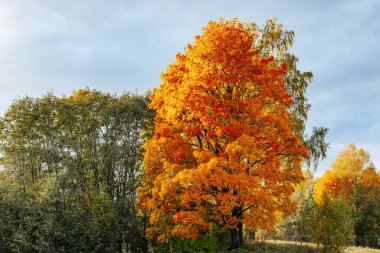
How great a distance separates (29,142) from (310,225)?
21.7 m

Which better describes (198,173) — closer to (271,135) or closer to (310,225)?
(271,135)

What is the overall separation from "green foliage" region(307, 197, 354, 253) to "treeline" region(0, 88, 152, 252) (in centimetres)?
1281

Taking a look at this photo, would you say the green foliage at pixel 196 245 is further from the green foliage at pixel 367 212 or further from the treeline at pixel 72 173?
the green foliage at pixel 367 212

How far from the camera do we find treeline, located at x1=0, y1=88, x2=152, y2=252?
82.6 ft

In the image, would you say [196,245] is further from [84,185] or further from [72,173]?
[72,173]

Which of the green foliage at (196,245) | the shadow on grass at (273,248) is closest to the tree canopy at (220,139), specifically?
the green foliage at (196,245)

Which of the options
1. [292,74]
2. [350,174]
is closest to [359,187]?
[350,174]

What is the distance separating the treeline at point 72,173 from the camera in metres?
25.2

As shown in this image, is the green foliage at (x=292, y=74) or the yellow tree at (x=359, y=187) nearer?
the green foliage at (x=292, y=74)

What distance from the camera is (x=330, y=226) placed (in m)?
25.3

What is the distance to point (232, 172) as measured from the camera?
67.1ft

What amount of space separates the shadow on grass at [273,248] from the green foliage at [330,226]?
4.12 feet

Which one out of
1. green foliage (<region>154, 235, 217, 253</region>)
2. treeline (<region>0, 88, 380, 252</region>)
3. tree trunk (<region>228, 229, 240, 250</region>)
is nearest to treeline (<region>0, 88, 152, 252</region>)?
treeline (<region>0, 88, 380, 252</region>)

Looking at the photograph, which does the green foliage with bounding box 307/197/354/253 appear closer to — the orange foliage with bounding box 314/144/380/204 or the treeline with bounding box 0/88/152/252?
the treeline with bounding box 0/88/152/252
